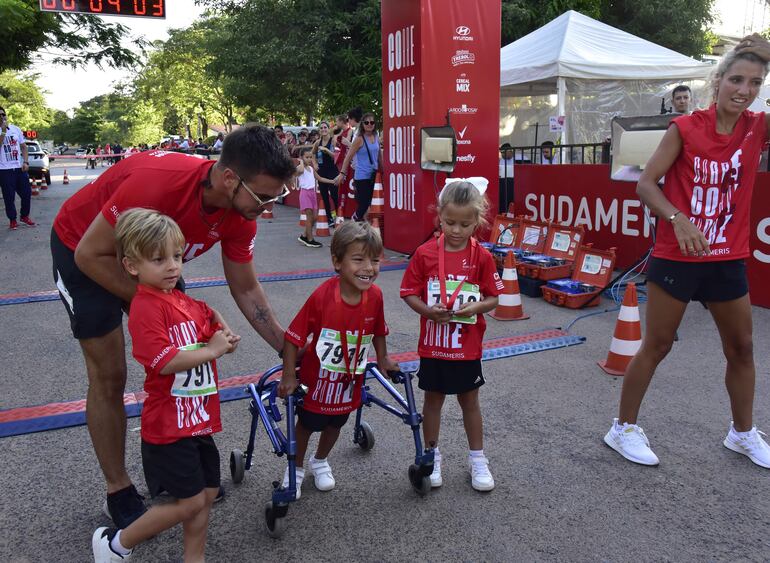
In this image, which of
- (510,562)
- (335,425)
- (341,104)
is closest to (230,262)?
(335,425)

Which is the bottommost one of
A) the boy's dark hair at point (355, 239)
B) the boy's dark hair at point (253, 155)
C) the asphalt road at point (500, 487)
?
the asphalt road at point (500, 487)

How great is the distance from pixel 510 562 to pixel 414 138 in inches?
276

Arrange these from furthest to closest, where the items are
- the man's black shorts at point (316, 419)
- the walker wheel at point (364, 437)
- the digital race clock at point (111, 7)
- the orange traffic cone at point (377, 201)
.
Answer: the digital race clock at point (111, 7)
the orange traffic cone at point (377, 201)
the walker wheel at point (364, 437)
the man's black shorts at point (316, 419)

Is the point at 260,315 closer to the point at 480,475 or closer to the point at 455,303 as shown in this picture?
the point at 455,303

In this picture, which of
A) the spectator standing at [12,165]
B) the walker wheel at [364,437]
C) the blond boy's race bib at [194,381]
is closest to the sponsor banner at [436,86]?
the walker wheel at [364,437]

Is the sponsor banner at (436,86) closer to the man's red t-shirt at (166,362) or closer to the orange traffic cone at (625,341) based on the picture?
the orange traffic cone at (625,341)

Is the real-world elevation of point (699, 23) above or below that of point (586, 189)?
→ above

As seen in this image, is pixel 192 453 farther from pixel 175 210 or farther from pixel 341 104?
pixel 341 104

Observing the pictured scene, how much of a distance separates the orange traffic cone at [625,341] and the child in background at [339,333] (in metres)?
2.40

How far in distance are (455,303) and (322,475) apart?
1.05 meters

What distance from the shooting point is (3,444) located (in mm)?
3654

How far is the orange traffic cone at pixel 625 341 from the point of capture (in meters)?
4.65

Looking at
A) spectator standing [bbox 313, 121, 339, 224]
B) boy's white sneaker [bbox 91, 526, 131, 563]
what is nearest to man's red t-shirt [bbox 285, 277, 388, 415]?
boy's white sneaker [bbox 91, 526, 131, 563]

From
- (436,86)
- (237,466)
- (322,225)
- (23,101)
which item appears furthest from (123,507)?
(23,101)
